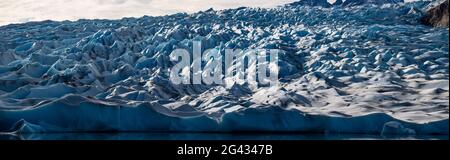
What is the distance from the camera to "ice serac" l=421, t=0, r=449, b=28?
2173 centimetres

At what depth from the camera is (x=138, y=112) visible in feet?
24.2

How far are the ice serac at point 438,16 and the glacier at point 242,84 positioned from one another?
31.6 inches

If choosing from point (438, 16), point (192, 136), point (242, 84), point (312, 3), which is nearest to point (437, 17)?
point (438, 16)

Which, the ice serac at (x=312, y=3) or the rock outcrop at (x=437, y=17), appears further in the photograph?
the ice serac at (x=312, y=3)

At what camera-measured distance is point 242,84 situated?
12.0 metres

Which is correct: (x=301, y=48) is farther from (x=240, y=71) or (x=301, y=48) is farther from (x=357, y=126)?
(x=357, y=126)

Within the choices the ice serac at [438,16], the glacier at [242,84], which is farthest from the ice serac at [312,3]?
the ice serac at [438,16]

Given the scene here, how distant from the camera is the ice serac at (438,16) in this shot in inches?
856

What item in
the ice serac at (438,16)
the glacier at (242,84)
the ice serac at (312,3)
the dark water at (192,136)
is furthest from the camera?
the ice serac at (312,3)

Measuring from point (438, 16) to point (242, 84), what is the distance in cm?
1410

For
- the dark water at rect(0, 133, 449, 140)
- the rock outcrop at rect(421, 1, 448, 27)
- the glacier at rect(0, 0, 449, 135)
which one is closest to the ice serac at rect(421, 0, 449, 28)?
the rock outcrop at rect(421, 1, 448, 27)

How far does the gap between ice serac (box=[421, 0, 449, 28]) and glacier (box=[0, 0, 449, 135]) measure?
803 millimetres

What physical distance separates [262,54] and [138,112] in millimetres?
7644

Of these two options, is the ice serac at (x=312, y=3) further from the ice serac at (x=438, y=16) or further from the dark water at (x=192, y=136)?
the dark water at (x=192, y=136)
